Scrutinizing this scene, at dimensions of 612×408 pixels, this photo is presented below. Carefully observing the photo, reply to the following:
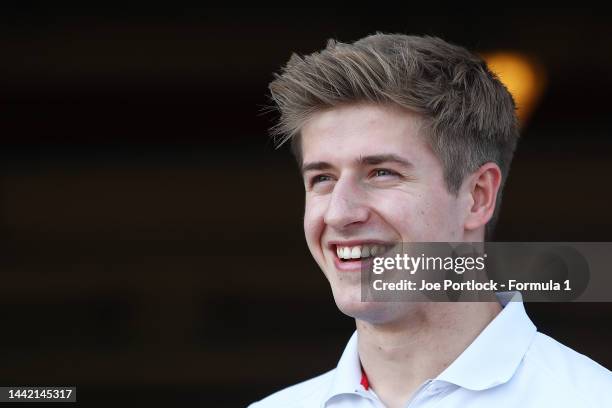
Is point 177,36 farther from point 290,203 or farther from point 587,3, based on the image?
point 587,3

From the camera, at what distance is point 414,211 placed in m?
1.93

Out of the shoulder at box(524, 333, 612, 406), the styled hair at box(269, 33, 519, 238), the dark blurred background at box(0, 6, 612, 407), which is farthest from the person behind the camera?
the dark blurred background at box(0, 6, 612, 407)

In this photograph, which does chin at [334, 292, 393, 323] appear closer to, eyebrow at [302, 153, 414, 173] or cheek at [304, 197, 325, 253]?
cheek at [304, 197, 325, 253]

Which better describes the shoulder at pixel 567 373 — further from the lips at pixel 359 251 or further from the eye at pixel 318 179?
the eye at pixel 318 179

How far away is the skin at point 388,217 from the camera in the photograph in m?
1.92

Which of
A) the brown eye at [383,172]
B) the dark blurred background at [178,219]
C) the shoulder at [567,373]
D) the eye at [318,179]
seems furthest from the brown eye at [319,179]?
the dark blurred background at [178,219]

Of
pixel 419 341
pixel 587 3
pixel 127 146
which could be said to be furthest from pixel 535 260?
pixel 127 146

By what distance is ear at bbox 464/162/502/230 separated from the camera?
203 centimetres

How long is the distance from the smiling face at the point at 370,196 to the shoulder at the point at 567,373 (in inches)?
11.2

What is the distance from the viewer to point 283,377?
5133 mm

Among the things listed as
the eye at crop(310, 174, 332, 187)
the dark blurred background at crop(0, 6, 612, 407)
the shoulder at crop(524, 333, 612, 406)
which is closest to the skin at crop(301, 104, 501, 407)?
the eye at crop(310, 174, 332, 187)

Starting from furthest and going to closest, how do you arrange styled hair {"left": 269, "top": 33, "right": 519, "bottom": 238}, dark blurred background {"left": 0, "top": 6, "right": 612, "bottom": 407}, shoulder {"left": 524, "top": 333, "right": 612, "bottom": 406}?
dark blurred background {"left": 0, "top": 6, "right": 612, "bottom": 407} < styled hair {"left": 269, "top": 33, "right": 519, "bottom": 238} < shoulder {"left": 524, "top": 333, "right": 612, "bottom": 406}

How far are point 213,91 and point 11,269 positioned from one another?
1.37 meters

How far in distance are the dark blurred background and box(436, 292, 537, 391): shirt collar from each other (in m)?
2.91
